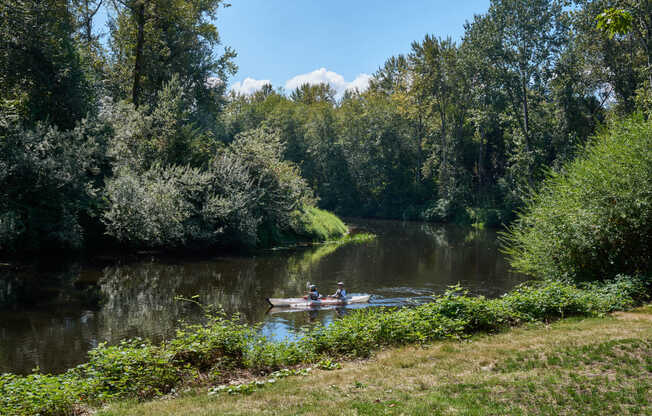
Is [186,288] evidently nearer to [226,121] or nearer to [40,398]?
[40,398]

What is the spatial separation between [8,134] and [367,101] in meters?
49.0

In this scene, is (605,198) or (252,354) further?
(605,198)

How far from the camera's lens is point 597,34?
118ft

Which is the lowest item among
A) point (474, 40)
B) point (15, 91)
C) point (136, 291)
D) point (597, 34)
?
point (136, 291)

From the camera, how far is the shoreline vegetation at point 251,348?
22.9ft

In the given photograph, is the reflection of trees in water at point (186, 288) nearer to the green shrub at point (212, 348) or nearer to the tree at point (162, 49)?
the green shrub at point (212, 348)

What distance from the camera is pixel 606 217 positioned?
1373 cm

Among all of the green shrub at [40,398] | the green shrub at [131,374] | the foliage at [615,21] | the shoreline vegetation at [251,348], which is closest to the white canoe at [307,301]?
the shoreline vegetation at [251,348]

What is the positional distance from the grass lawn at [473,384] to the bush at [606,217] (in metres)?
5.21

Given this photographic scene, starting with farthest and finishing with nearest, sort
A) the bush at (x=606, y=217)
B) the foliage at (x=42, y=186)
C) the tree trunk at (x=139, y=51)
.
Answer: the tree trunk at (x=139, y=51) < the foliage at (x=42, y=186) < the bush at (x=606, y=217)

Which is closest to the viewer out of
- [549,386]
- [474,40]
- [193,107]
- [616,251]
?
[549,386]

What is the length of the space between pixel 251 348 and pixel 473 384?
4.08m

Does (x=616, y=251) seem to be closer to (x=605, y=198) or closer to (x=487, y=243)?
(x=605, y=198)

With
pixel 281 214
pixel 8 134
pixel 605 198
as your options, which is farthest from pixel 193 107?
pixel 605 198
